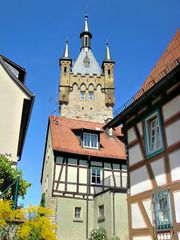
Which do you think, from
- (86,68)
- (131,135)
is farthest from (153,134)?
(86,68)

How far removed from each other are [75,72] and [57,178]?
33061 mm

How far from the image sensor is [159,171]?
30.6ft

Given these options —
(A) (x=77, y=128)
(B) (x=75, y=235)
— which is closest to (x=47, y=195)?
(B) (x=75, y=235)

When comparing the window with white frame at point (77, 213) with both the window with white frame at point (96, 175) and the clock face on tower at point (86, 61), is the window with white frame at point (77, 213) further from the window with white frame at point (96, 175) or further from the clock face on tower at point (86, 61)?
the clock face on tower at point (86, 61)

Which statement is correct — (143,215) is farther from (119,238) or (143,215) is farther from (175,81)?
(119,238)

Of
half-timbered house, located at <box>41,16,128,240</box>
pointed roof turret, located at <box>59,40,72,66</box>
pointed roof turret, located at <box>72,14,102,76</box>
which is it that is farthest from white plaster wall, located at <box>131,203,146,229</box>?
pointed roof turret, located at <box>59,40,72,66</box>

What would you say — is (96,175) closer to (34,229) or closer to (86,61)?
(34,229)

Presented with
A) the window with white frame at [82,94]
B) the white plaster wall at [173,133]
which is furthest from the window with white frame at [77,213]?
the window with white frame at [82,94]

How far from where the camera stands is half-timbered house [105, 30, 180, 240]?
343 inches

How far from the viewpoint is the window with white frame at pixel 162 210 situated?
863cm

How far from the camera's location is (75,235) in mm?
21453

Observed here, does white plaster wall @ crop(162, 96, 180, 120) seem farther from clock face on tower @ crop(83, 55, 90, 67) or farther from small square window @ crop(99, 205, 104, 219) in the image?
clock face on tower @ crop(83, 55, 90, 67)

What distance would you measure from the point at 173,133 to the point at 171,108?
0.81 m

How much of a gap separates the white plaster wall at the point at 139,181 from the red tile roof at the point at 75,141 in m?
13.4
